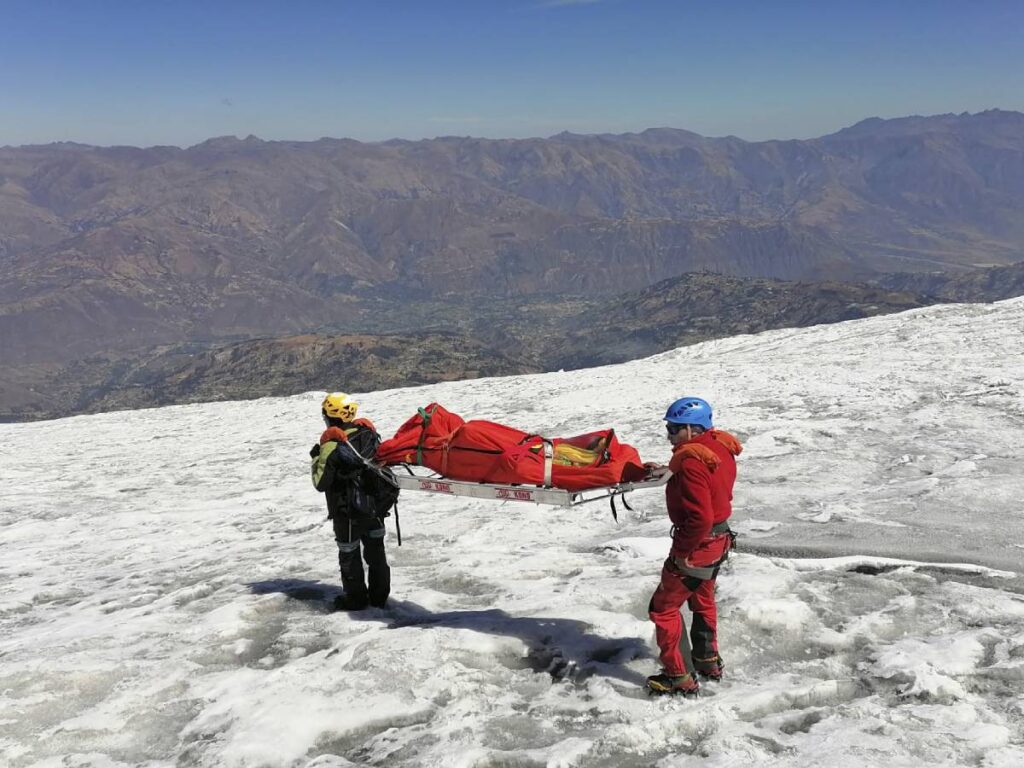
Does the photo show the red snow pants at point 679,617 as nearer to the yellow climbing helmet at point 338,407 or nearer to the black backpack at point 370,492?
the black backpack at point 370,492

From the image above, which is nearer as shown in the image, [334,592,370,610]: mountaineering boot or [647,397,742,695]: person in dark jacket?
[647,397,742,695]: person in dark jacket

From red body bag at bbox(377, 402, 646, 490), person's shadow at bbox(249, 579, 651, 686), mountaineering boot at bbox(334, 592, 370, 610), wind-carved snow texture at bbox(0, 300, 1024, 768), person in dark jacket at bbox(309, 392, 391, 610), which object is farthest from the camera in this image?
mountaineering boot at bbox(334, 592, 370, 610)

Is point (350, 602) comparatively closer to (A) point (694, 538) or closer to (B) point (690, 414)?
(A) point (694, 538)

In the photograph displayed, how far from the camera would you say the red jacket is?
661cm

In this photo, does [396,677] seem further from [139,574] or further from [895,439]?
[895,439]

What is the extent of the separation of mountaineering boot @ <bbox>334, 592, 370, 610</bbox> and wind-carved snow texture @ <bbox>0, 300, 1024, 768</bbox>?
267mm

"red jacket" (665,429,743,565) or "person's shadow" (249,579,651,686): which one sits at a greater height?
"red jacket" (665,429,743,565)

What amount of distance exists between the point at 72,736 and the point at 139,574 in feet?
20.3

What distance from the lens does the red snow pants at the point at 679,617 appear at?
22.2ft

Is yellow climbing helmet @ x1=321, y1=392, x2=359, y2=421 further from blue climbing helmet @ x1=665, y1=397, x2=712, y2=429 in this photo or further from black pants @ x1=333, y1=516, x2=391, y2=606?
blue climbing helmet @ x1=665, y1=397, x2=712, y2=429

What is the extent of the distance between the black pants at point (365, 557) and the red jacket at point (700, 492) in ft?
13.5

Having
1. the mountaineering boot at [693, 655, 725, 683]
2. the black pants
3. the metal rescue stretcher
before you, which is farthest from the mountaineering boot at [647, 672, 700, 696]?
the black pants

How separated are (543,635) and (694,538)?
2502mm

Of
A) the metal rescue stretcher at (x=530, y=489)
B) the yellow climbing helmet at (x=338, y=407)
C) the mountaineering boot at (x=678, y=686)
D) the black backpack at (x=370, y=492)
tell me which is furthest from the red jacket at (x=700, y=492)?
the yellow climbing helmet at (x=338, y=407)
